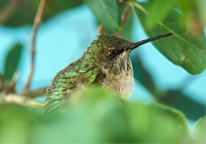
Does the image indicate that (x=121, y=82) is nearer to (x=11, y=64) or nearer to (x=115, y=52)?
(x=115, y=52)

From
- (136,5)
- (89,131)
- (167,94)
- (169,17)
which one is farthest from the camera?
(167,94)

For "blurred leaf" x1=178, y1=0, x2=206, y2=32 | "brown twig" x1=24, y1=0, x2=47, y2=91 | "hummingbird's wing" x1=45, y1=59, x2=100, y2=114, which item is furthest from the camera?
"brown twig" x1=24, y1=0, x2=47, y2=91

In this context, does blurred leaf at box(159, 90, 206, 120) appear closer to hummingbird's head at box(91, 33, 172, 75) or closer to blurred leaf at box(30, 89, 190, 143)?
hummingbird's head at box(91, 33, 172, 75)

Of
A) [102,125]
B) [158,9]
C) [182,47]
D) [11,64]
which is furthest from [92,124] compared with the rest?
[11,64]

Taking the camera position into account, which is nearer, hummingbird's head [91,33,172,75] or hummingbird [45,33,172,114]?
hummingbird [45,33,172,114]

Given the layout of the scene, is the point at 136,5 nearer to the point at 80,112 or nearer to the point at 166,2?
the point at 166,2

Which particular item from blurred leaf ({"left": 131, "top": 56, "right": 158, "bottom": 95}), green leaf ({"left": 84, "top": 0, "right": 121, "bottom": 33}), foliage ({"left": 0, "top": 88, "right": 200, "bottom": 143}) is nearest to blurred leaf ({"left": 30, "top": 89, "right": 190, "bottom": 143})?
foliage ({"left": 0, "top": 88, "right": 200, "bottom": 143})

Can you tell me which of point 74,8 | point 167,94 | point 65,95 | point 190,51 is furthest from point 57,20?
point 190,51

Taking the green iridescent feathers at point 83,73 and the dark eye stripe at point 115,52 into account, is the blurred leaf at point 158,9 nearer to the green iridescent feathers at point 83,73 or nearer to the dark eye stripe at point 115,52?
the green iridescent feathers at point 83,73
